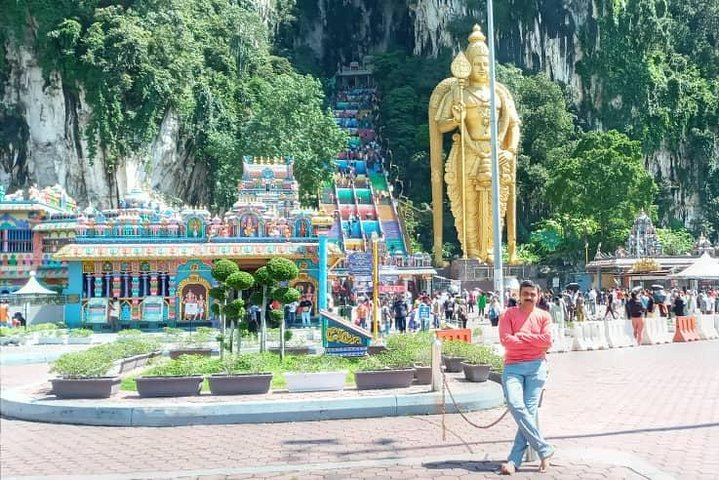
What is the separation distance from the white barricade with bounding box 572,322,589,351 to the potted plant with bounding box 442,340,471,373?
6.86 metres

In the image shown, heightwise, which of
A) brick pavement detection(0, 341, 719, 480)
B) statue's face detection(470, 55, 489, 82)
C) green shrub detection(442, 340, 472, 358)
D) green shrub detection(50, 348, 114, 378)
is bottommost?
brick pavement detection(0, 341, 719, 480)

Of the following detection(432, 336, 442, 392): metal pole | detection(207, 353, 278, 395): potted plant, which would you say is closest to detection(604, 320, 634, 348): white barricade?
detection(432, 336, 442, 392): metal pole

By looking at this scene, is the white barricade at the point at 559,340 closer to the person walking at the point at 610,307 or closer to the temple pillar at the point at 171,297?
the person walking at the point at 610,307

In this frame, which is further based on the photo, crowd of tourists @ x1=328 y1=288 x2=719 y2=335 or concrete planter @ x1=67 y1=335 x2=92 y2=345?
crowd of tourists @ x1=328 y1=288 x2=719 y2=335

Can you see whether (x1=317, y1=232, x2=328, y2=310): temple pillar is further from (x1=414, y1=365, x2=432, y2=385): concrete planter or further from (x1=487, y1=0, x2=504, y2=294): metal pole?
(x1=414, y1=365, x2=432, y2=385): concrete planter

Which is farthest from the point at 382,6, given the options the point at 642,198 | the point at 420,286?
the point at 420,286

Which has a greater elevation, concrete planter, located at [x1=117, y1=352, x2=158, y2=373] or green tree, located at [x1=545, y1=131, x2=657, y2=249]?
green tree, located at [x1=545, y1=131, x2=657, y2=249]

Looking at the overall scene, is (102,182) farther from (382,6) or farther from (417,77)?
(382,6)

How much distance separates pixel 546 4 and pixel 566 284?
2833cm

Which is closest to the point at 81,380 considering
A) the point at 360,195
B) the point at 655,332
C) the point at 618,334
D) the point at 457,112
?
the point at 618,334

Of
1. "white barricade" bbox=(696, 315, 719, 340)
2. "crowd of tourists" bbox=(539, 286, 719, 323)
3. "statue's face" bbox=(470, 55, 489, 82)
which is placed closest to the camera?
"white barricade" bbox=(696, 315, 719, 340)

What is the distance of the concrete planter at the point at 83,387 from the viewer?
979 cm

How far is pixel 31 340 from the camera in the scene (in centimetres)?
2006

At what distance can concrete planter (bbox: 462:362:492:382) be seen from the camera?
1097 cm
